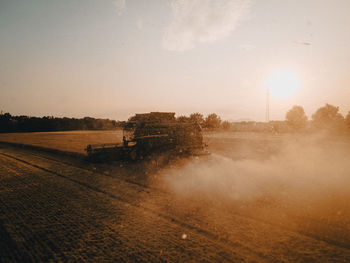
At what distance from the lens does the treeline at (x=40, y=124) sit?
6209cm

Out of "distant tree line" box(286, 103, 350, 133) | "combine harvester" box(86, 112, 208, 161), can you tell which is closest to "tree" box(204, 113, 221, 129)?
"distant tree line" box(286, 103, 350, 133)

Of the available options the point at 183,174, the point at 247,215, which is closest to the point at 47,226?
the point at 247,215

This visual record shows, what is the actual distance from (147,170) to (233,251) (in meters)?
7.99

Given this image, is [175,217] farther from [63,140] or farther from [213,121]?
[213,121]

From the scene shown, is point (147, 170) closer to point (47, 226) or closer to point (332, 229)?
point (47, 226)

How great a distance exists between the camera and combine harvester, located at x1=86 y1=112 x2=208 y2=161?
13.4 m

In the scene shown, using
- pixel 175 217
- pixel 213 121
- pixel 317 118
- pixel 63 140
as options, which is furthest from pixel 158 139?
pixel 317 118

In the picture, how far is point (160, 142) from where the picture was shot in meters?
13.4

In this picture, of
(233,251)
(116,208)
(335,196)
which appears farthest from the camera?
(335,196)

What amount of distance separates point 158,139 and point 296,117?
3366 inches

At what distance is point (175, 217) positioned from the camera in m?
5.49

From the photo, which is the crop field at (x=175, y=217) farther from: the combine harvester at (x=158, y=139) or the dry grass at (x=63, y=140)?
the dry grass at (x=63, y=140)

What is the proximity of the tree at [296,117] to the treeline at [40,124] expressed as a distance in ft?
234

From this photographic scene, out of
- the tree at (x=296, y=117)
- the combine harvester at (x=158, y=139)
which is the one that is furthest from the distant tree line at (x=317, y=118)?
the combine harvester at (x=158, y=139)
